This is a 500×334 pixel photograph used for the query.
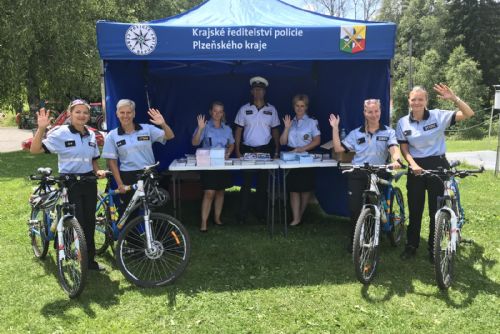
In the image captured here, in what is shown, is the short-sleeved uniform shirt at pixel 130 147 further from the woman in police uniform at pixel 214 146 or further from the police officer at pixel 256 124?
the police officer at pixel 256 124

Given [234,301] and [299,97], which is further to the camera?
[299,97]

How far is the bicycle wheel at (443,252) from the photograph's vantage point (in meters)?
3.54

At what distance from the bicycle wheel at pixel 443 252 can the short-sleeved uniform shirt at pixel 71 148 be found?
2912 mm

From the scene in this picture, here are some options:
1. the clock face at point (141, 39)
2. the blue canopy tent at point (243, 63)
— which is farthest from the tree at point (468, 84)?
the clock face at point (141, 39)

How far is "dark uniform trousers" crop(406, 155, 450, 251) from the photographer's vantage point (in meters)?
4.11

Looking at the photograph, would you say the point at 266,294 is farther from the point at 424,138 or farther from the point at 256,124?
the point at 256,124

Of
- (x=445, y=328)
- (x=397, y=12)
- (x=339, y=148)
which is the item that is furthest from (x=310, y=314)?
(x=397, y=12)

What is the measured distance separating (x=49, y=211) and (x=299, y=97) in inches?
116

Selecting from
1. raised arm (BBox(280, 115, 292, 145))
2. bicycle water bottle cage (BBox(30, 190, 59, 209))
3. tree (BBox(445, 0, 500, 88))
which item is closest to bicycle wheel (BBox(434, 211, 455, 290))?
raised arm (BBox(280, 115, 292, 145))

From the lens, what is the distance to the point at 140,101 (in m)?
5.71

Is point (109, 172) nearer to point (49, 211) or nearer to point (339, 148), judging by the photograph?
point (49, 211)

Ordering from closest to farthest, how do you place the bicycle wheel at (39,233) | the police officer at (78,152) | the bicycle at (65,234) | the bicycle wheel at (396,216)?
the bicycle at (65,234)
the police officer at (78,152)
the bicycle wheel at (39,233)
the bicycle wheel at (396,216)

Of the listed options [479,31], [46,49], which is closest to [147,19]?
[46,49]

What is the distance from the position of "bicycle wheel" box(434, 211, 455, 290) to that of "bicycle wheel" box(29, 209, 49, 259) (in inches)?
132
